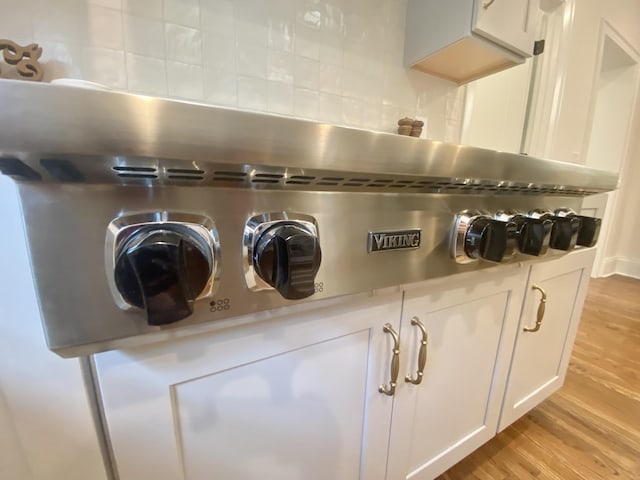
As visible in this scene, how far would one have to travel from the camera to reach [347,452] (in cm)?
43

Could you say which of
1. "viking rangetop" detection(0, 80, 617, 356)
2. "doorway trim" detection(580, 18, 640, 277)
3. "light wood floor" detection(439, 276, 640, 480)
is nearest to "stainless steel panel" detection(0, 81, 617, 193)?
"viking rangetop" detection(0, 80, 617, 356)

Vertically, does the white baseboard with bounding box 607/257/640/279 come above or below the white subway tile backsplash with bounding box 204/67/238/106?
below

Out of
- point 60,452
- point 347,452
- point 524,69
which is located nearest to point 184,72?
point 60,452

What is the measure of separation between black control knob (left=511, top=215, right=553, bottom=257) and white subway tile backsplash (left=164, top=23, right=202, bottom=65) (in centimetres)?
71

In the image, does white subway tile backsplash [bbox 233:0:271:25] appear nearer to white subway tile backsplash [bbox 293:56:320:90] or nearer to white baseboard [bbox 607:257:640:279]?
white subway tile backsplash [bbox 293:56:320:90]

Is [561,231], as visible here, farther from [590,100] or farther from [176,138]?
[590,100]

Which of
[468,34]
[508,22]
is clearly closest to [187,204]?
[468,34]

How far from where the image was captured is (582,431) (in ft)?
2.97

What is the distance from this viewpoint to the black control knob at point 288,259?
0.23 m

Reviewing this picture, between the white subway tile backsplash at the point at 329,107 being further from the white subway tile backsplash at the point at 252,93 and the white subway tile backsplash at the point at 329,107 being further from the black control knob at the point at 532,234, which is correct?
the black control knob at the point at 532,234

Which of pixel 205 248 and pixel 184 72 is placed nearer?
pixel 205 248

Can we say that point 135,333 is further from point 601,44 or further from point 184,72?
point 601,44

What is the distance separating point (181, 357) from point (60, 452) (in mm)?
120

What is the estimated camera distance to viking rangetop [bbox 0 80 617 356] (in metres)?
0.17
